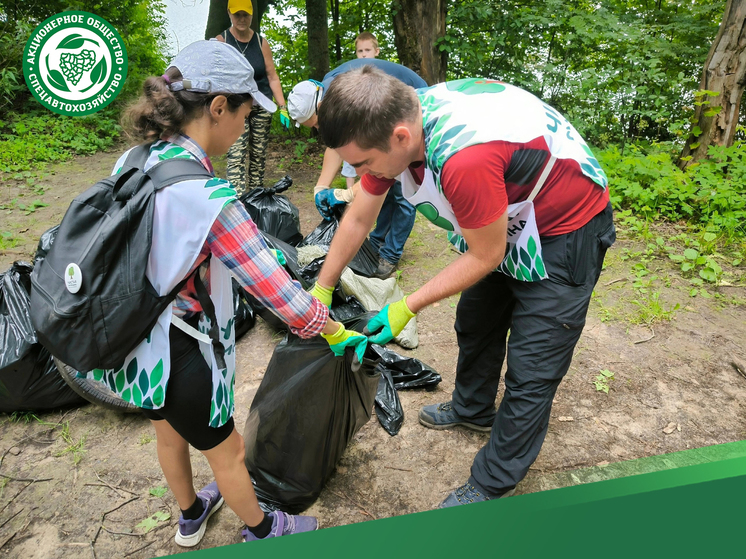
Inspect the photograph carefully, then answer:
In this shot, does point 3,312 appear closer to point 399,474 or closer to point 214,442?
point 214,442

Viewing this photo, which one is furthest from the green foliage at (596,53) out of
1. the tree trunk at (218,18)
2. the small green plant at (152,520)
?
the small green plant at (152,520)

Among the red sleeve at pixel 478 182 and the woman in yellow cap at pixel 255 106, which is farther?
the woman in yellow cap at pixel 255 106

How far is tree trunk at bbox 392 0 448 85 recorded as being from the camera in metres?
5.02

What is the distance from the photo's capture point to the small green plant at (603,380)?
2558 millimetres

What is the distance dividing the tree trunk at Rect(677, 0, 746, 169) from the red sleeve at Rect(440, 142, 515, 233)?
419cm

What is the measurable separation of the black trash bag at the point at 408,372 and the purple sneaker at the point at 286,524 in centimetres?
88

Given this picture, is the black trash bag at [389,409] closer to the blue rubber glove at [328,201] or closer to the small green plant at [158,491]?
the small green plant at [158,491]

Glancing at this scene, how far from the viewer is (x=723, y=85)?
4332 mm

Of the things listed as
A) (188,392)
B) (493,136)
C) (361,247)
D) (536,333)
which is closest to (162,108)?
(188,392)

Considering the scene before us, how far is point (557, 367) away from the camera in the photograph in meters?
1.62

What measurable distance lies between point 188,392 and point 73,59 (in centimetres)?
545

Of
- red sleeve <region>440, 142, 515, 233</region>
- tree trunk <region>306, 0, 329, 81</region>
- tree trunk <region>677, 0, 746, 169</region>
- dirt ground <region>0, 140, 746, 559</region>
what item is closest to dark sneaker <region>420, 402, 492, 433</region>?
dirt ground <region>0, 140, 746, 559</region>

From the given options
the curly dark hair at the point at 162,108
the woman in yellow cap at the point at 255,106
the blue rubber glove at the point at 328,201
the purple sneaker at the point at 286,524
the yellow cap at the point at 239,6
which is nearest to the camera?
the curly dark hair at the point at 162,108

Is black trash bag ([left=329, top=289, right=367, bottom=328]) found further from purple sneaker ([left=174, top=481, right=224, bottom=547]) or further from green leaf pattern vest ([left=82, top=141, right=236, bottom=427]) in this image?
green leaf pattern vest ([left=82, top=141, right=236, bottom=427])
